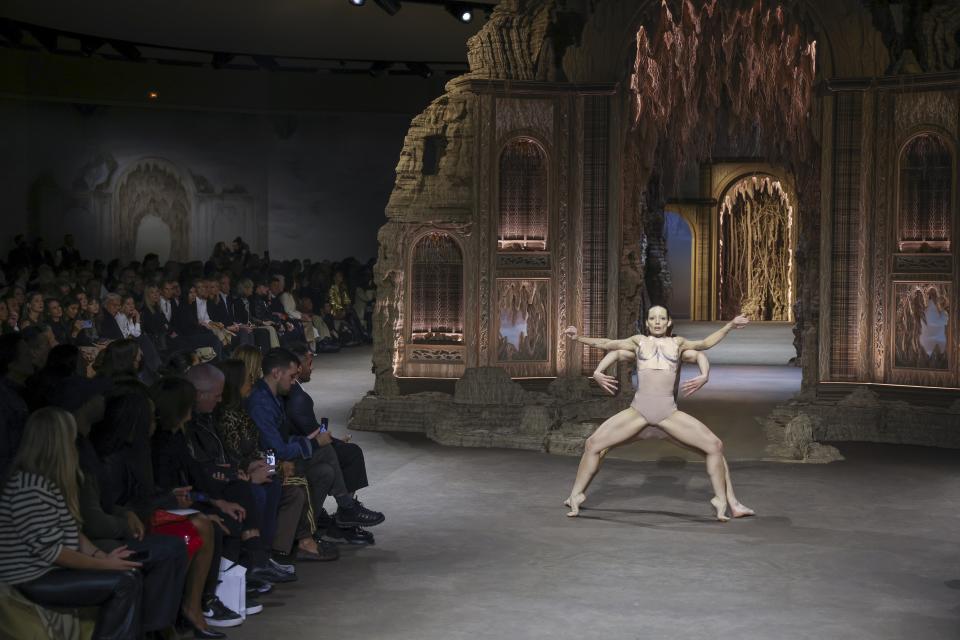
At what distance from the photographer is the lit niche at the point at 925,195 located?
38.9 ft

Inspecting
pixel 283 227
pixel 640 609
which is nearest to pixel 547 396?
pixel 640 609

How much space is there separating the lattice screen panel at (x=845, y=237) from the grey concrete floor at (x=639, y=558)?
163 cm

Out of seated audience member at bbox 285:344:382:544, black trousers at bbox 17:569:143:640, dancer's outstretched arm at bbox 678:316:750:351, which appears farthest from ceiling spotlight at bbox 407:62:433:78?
black trousers at bbox 17:569:143:640

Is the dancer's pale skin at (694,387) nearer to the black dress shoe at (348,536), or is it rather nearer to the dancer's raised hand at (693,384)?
the dancer's raised hand at (693,384)

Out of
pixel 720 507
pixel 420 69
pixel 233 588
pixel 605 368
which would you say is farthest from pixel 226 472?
pixel 420 69

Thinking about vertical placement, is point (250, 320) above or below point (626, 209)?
below

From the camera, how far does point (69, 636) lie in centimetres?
516

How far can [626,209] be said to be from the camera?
43.5 feet

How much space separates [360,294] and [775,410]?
10876 millimetres

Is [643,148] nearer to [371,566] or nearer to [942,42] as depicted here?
[942,42]

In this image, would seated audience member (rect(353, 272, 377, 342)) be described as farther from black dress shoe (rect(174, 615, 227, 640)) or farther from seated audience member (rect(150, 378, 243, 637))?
black dress shoe (rect(174, 615, 227, 640))

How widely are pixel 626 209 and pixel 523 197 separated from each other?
1193 mm

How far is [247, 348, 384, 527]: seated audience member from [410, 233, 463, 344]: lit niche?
4936 mm

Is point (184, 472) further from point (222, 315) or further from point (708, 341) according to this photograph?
point (222, 315)
